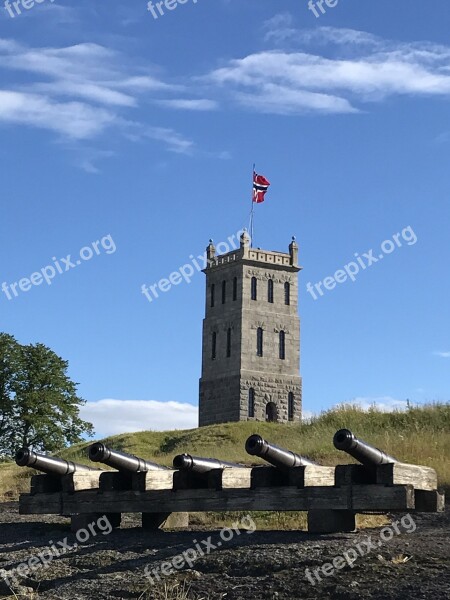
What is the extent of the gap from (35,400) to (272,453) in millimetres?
39935

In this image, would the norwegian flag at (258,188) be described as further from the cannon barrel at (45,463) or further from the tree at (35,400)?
the cannon barrel at (45,463)

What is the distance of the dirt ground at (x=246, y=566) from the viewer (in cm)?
771

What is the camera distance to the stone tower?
68625 millimetres

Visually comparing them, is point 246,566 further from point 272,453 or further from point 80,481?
point 80,481

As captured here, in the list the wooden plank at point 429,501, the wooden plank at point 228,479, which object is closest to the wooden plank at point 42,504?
the wooden plank at point 228,479

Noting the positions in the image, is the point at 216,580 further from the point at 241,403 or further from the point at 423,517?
the point at 241,403

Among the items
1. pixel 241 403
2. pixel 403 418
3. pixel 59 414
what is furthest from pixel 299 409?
pixel 403 418

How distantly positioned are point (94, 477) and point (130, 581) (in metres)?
3.58

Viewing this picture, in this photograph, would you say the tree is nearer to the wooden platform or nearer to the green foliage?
the green foliage

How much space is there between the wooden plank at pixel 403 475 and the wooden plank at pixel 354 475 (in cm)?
16

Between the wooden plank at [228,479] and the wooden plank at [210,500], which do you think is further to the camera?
the wooden plank at [228,479]

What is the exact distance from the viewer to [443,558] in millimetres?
8289

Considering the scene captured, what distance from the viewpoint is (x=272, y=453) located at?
31.4 ft

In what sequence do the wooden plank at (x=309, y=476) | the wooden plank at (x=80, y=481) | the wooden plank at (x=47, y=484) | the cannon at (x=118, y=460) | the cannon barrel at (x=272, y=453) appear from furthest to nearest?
the wooden plank at (x=47, y=484) < the wooden plank at (x=80, y=481) < the cannon at (x=118, y=460) < the wooden plank at (x=309, y=476) < the cannon barrel at (x=272, y=453)
